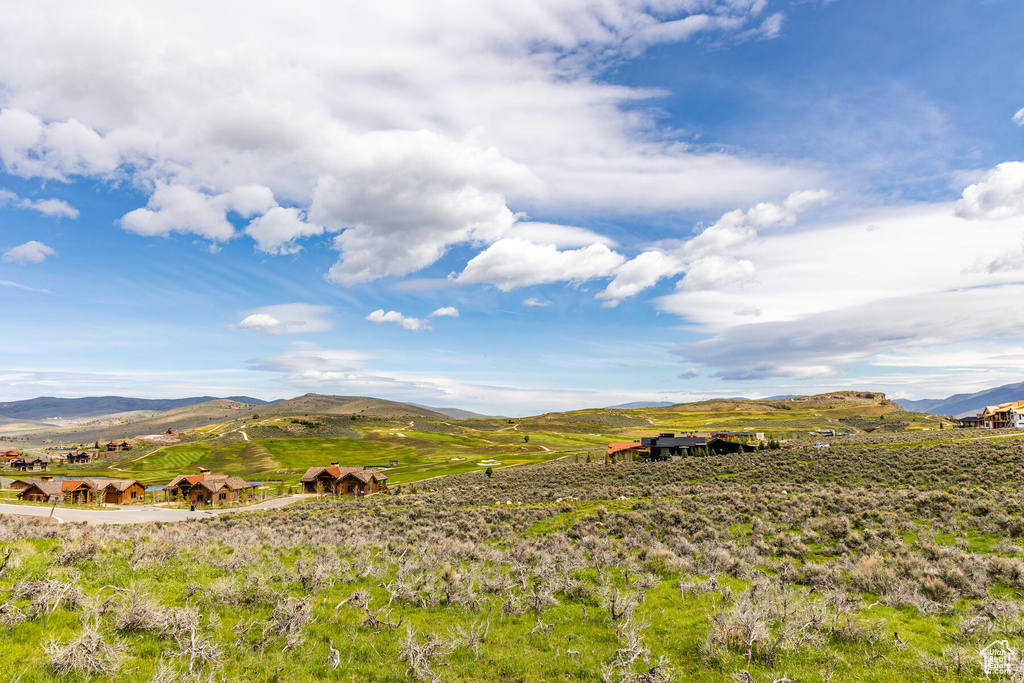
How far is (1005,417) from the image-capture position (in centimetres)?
12094

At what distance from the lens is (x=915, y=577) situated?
14070 mm

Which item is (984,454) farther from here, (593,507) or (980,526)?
(593,507)

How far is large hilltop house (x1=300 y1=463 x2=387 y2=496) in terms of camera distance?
247 ft

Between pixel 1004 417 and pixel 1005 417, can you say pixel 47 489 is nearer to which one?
pixel 1005 417

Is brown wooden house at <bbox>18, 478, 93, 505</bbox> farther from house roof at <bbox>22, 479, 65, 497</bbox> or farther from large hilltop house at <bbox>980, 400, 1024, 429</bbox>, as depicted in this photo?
large hilltop house at <bbox>980, 400, 1024, 429</bbox>

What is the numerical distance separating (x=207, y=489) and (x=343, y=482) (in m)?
18.7

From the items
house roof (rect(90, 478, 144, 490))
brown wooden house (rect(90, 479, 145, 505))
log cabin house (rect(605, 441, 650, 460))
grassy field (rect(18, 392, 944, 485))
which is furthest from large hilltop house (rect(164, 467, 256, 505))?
log cabin house (rect(605, 441, 650, 460))

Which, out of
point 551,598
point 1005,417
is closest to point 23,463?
point 551,598

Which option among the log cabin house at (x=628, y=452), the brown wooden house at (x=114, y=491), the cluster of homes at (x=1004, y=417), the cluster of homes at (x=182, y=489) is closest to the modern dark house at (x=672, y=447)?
the log cabin house at (x=628, y=452)

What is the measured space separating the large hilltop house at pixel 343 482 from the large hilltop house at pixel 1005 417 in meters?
144

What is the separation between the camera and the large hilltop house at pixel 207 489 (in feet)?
→ 225

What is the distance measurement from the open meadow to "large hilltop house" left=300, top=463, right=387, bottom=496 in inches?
2117

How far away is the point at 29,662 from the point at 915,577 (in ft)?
69.3

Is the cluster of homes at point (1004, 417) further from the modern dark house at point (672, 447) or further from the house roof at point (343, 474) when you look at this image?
the house roof at point (343, 474)
